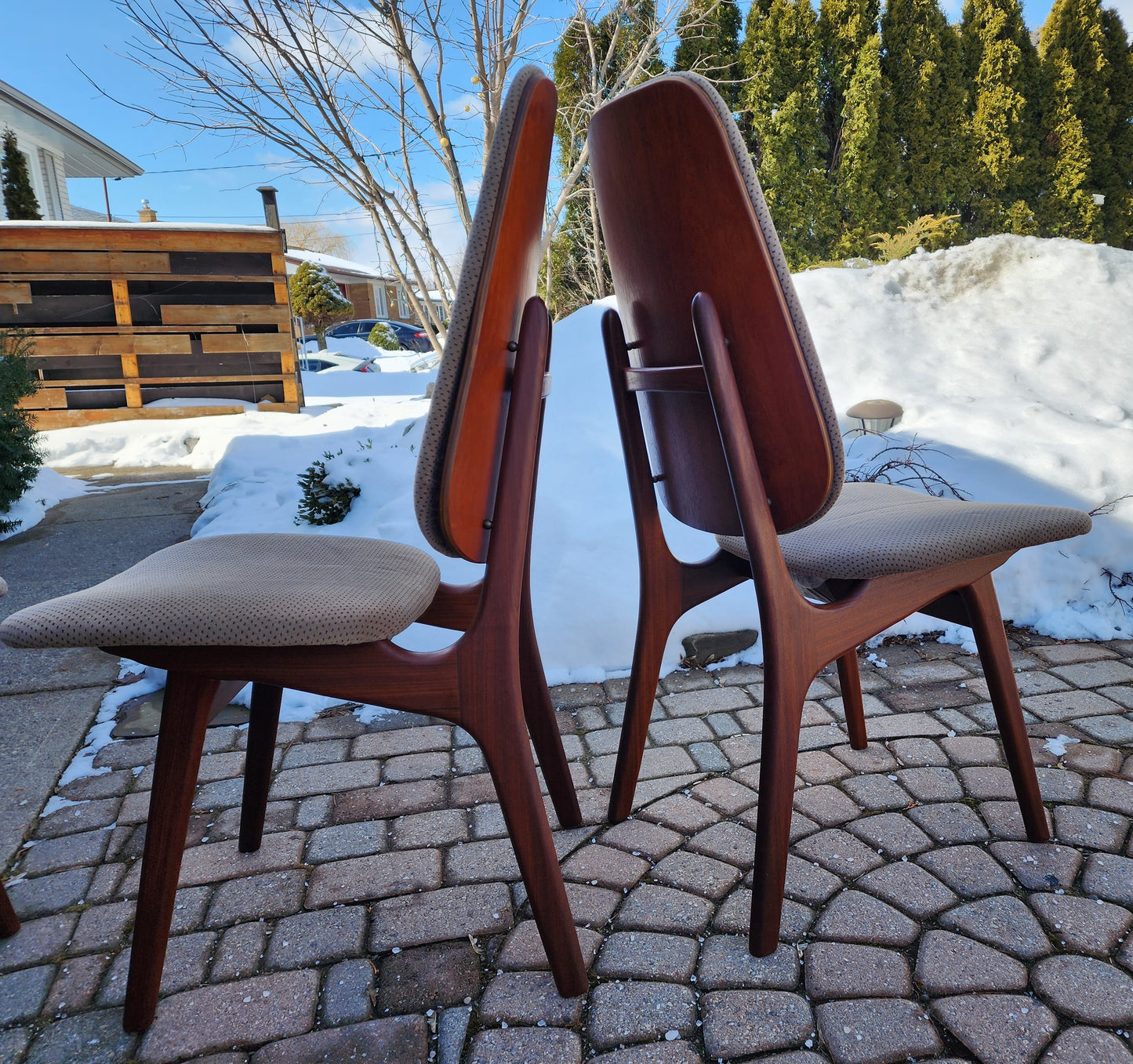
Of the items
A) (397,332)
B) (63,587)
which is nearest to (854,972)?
(63,587)

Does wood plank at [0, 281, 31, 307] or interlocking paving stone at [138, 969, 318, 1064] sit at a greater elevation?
wood plank at [0, 281, 31, 307]

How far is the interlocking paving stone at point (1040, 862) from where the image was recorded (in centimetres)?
143

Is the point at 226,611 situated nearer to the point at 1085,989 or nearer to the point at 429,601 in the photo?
the point at 429,601

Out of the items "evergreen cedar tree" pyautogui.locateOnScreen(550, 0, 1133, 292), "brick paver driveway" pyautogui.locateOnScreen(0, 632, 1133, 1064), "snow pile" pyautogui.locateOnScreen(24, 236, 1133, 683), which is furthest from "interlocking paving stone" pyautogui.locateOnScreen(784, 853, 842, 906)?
"evergreen cedar tree" pyautogui.locateOnScreen(550, 0, 1133, 292)

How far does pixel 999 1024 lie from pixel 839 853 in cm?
43

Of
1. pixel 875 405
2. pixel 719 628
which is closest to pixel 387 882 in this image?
pixel 719 628

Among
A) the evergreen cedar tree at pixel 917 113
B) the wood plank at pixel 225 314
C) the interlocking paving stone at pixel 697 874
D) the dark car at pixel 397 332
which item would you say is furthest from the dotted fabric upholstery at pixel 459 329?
the dark car at pixel 397 332

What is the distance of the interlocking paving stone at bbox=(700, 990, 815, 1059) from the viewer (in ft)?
3.69

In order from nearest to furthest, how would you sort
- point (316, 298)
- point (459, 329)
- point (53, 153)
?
point (459, 329) < point (53, 153) < point (316, 298)

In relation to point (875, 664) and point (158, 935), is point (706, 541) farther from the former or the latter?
point (158, 935)

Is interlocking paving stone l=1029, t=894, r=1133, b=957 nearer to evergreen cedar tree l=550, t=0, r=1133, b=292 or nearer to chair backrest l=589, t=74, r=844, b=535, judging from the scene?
chair backrest l=589, t=74, r=844, b=535

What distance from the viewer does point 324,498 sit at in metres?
3.85

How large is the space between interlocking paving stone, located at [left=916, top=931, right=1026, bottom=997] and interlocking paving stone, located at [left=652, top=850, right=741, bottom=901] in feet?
1.09

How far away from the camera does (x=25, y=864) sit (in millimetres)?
1628
